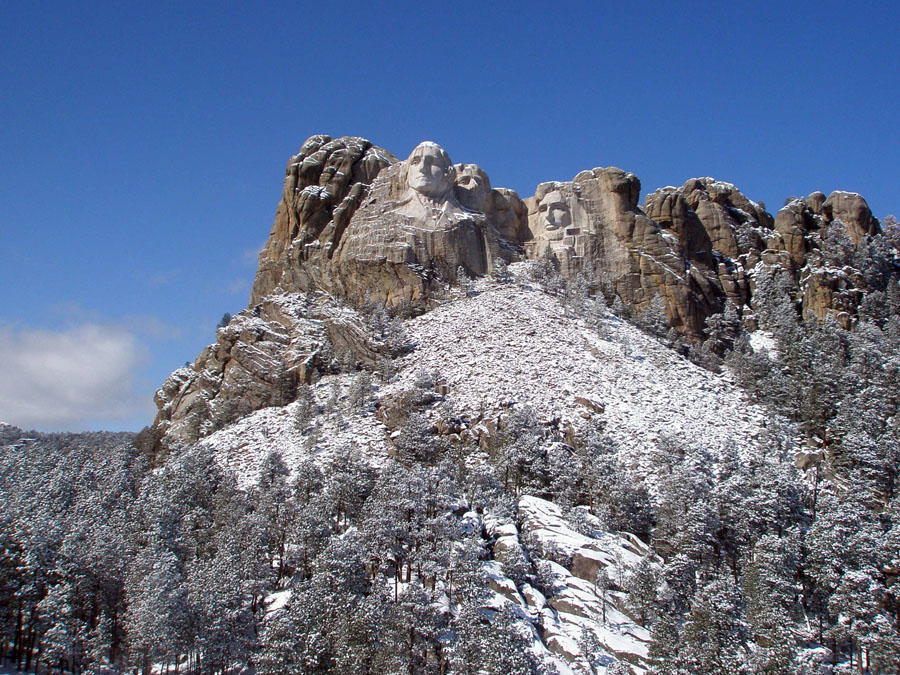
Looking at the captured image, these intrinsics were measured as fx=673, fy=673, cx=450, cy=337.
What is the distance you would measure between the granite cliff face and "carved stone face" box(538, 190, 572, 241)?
194mm

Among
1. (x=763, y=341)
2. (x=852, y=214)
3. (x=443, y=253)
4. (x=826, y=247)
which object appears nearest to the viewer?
(x=763, y=341)

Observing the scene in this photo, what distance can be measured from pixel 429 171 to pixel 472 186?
34.1 feet

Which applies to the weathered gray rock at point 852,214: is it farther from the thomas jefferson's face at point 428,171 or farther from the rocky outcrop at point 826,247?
the thomas jefferson's face at point 428,171

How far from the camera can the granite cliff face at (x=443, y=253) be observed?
89.9 m

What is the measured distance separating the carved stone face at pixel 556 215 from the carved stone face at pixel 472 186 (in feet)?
35.1

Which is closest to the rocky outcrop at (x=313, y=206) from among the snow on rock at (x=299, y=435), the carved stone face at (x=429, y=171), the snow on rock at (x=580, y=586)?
the carved stone face at (x=429, y=171)

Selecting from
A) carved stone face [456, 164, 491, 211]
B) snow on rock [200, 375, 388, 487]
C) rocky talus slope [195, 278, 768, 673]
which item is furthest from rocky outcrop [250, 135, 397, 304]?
snow on rock [200, 375, 388, 487]

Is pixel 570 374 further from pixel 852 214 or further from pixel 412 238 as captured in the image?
pixel 852 214

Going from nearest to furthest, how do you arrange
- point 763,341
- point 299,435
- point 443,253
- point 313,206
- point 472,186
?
point 299,435
point 763,341
point 443,253
point 313,206
point 472,186

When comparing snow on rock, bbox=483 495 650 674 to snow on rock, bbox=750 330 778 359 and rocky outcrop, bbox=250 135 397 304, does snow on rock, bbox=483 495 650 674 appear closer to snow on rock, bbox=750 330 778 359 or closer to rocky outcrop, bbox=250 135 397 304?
snow on rock, bbox=750 330 778 359

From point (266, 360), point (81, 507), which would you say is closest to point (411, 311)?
point (266, 360)

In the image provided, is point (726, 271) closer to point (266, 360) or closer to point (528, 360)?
point (528, 360)

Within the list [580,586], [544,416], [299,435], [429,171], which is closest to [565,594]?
[580,586]

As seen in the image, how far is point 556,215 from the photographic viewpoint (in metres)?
115
